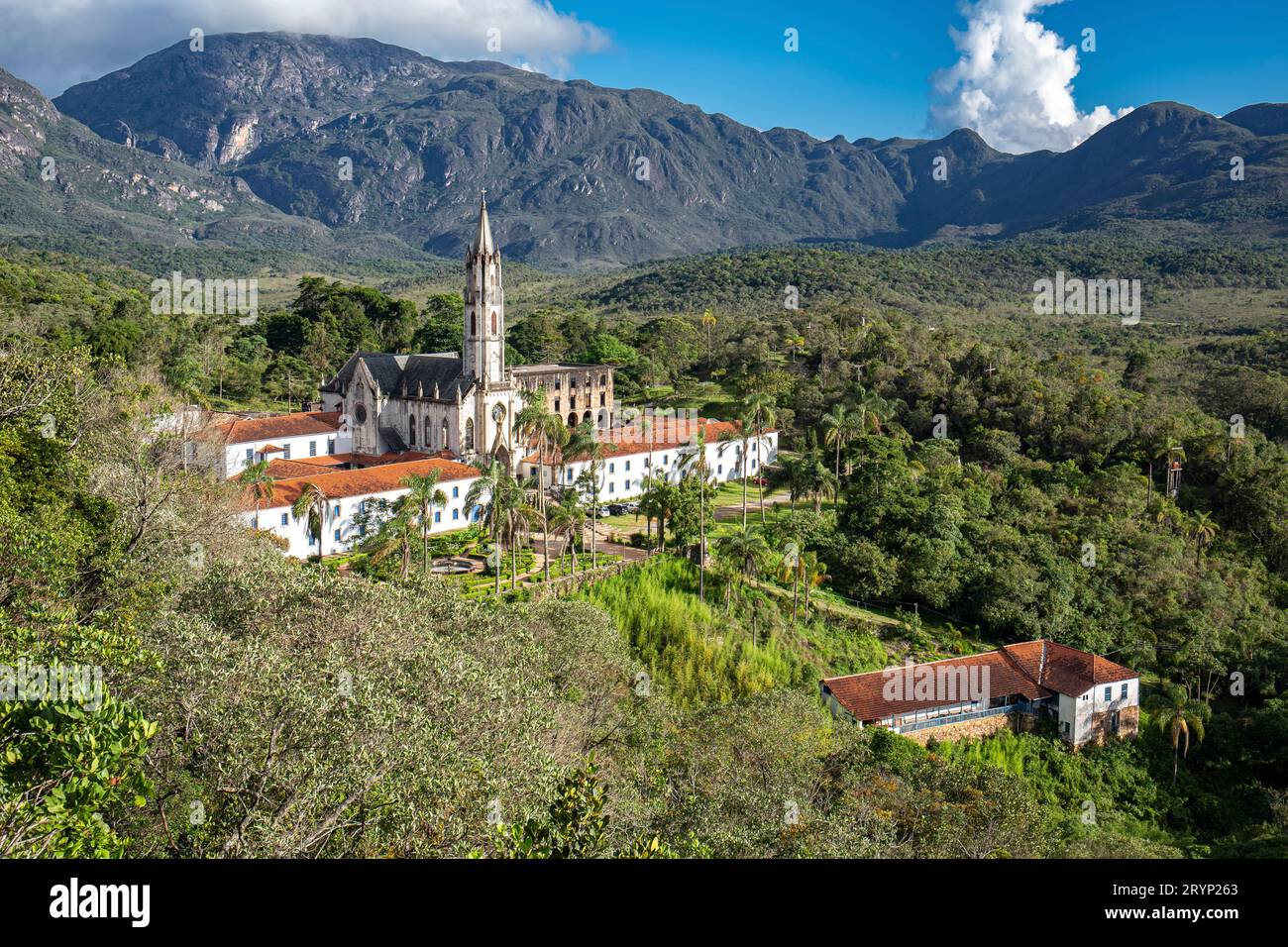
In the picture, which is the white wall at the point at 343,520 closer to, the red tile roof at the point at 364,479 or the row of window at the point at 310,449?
the red tile roof at the point at 364,479

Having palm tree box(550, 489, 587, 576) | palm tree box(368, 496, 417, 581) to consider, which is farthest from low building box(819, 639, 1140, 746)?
palm tree box(368, 496, 417, 581)

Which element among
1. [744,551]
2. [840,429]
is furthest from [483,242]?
[744,551]

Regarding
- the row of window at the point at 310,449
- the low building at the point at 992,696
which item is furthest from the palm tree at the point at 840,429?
the row of window at the point at 310,449

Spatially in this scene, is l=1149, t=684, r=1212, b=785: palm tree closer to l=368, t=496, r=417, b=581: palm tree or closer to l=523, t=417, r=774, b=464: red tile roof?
l=523, t=417, r=774, b=464: red tile roof

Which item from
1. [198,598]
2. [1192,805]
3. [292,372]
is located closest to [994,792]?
[1192,805]
